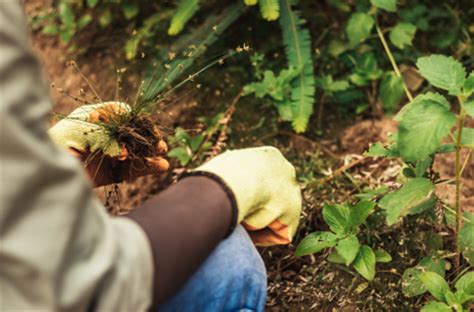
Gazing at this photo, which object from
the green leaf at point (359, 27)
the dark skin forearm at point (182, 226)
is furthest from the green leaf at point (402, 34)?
A: the dark skin forearm at point (182, 226)

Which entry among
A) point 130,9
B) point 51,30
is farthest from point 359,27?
point 51,30

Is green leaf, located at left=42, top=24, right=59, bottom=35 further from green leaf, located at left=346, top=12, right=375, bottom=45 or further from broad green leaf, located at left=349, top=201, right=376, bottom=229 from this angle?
broad green leaf, located at left=349, top=201, right=376, bottom=229

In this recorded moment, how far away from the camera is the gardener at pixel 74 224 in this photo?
1254 mm

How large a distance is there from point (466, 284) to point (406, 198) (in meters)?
0.34

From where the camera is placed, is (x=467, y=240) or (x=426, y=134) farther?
(x=467, y=240)

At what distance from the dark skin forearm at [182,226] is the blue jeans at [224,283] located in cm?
10

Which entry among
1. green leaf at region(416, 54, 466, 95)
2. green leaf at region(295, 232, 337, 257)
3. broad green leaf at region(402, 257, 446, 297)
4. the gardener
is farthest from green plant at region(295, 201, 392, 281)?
the gardener

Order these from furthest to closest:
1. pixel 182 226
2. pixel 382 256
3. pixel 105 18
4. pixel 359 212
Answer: pixel 105 18 < pixel 382 256 < pixel 359 212 < pixel 182 226

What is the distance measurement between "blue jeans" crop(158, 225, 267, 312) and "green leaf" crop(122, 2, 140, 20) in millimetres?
2275

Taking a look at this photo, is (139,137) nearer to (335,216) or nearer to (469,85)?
(335,216)

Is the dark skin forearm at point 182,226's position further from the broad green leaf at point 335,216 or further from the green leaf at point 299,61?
the green leaf at point 299,61

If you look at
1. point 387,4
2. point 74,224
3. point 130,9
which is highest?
point 74,224

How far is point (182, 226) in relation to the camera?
1627 millimetres

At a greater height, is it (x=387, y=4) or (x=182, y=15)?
(x=182, y=15)
